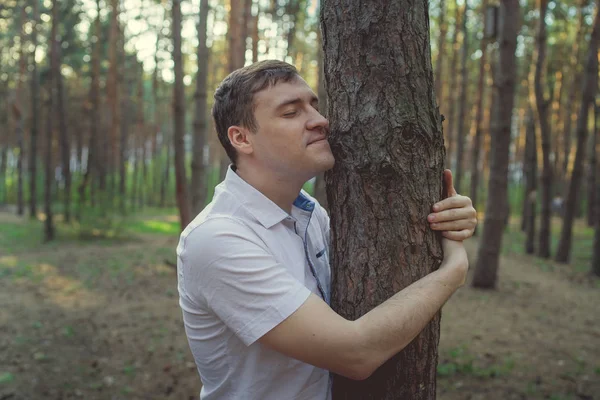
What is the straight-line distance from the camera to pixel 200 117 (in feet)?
24.9

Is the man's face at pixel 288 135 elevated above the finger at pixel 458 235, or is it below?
above

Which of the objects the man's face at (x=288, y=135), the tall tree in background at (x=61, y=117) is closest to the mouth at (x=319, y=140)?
the man's face at (x=288, y=135)

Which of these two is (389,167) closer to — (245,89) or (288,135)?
(288,135)

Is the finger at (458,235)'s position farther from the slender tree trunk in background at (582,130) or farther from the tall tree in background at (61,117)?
the tall tree in background at (61,117)

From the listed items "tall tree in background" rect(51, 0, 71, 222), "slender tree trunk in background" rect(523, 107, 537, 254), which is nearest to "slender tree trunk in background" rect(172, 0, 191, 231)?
"tall tree in background" rect(51, 0, 71, 222)

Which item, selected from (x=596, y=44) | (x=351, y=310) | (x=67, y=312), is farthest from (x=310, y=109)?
(x=596, y=44)

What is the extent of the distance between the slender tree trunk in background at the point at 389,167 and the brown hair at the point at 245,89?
245mm

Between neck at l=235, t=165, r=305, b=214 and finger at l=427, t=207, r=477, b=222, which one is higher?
neck at l=235, t=165, r=305, b=214

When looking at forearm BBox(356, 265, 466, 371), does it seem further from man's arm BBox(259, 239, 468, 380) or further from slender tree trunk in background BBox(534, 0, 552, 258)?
slender tree trunk in background BBox(534, 0, 552, 258)

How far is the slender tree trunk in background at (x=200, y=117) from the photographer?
24.9ft

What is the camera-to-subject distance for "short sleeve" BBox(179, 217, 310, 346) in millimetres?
1515

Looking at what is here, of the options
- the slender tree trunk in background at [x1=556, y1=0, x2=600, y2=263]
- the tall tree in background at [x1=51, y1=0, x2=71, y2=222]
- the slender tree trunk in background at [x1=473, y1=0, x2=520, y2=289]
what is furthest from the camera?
the tall tree in background at [x1=51, y1=0, x2=71, y2=222]

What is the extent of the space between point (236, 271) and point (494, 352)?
4537 mm

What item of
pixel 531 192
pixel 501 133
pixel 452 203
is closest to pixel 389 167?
pixel 452 203
